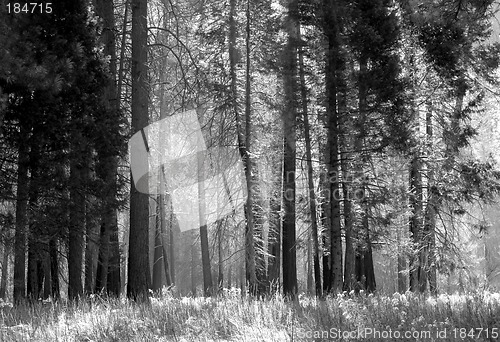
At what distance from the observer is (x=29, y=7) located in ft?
40.3

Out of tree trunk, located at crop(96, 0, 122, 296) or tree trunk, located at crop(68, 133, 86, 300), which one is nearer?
tree trunk, located at crop(68, 133, 86, 300)

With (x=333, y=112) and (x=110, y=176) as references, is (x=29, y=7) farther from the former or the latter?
(x=333, y=112)

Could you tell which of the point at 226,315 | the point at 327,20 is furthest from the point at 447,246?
the point at 226,315

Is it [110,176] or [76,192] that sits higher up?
[110,176]

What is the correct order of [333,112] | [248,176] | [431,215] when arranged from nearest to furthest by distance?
1. [333,112]
2. [431,215]
3. [248,176]

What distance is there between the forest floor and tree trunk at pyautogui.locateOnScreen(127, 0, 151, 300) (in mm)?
4293

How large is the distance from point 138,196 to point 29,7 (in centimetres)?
471

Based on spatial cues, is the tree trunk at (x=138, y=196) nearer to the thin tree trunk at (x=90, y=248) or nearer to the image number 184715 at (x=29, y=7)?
the thin tree trunk at (x=90, y=248)

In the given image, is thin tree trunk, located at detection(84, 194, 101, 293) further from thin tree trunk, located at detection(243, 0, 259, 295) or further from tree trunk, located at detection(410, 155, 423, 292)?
tree trunk, located at detection(410, 155, 423, 292)

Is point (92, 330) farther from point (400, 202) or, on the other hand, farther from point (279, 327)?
point (400, 202)

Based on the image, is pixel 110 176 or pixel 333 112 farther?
pixel 333 112

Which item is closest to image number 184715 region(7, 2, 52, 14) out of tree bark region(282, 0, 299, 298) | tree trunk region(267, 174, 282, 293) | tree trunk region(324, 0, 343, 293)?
tree bark region(282, 0, 299, 298)

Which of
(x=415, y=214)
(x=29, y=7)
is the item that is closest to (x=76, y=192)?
(x=29, y=7)
